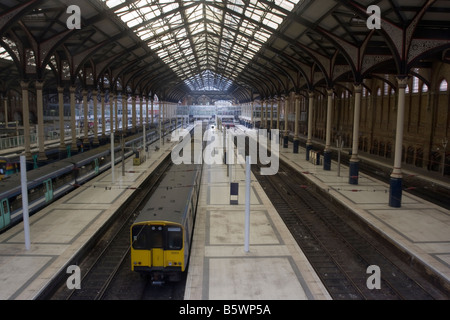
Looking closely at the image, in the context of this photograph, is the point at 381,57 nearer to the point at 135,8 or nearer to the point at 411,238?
the point at 411,238

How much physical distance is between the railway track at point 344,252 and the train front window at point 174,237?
178 inches

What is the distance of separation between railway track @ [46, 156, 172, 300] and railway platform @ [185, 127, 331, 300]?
6.66 feet

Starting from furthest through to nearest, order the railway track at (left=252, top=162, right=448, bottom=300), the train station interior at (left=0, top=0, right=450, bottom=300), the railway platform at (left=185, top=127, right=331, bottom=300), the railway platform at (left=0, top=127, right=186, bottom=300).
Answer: the train station interior at (left=0, top=0, right=450, bottom=300)
the railway track at (left=252, top=162, right=448, bottom=300)
the railway platform at (left=0, top=127, right=186, bottom=300)
the railway platform at (left=185, top=127, right=331, bottom=300)

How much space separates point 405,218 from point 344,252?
15.0 ft

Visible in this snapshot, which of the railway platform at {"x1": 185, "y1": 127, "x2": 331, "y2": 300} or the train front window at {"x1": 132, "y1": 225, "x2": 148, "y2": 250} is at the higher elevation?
the train front window at {"x1": 132, "y1": 225, "x2": 148, "y2": 250}

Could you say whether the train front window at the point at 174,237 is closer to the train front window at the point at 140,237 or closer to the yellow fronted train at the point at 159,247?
the yellow fronted train at the point at 159,247

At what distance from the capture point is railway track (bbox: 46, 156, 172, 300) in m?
10.3

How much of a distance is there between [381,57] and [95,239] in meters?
19.6

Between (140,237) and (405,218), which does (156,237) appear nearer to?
(140,237)

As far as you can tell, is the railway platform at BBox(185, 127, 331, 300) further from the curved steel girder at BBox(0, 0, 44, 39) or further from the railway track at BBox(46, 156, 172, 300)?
the curved steel girder at BBox(0, 0, 44, 39)

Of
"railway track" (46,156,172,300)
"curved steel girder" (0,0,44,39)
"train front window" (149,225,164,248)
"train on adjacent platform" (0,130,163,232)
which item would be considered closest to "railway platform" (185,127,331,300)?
"train front window" (149,225,164,248)

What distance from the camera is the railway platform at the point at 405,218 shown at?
39.6 ft

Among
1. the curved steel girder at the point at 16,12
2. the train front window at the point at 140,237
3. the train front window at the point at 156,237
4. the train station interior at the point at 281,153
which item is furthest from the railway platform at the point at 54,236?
the curved steel girder at the point at 16,12
